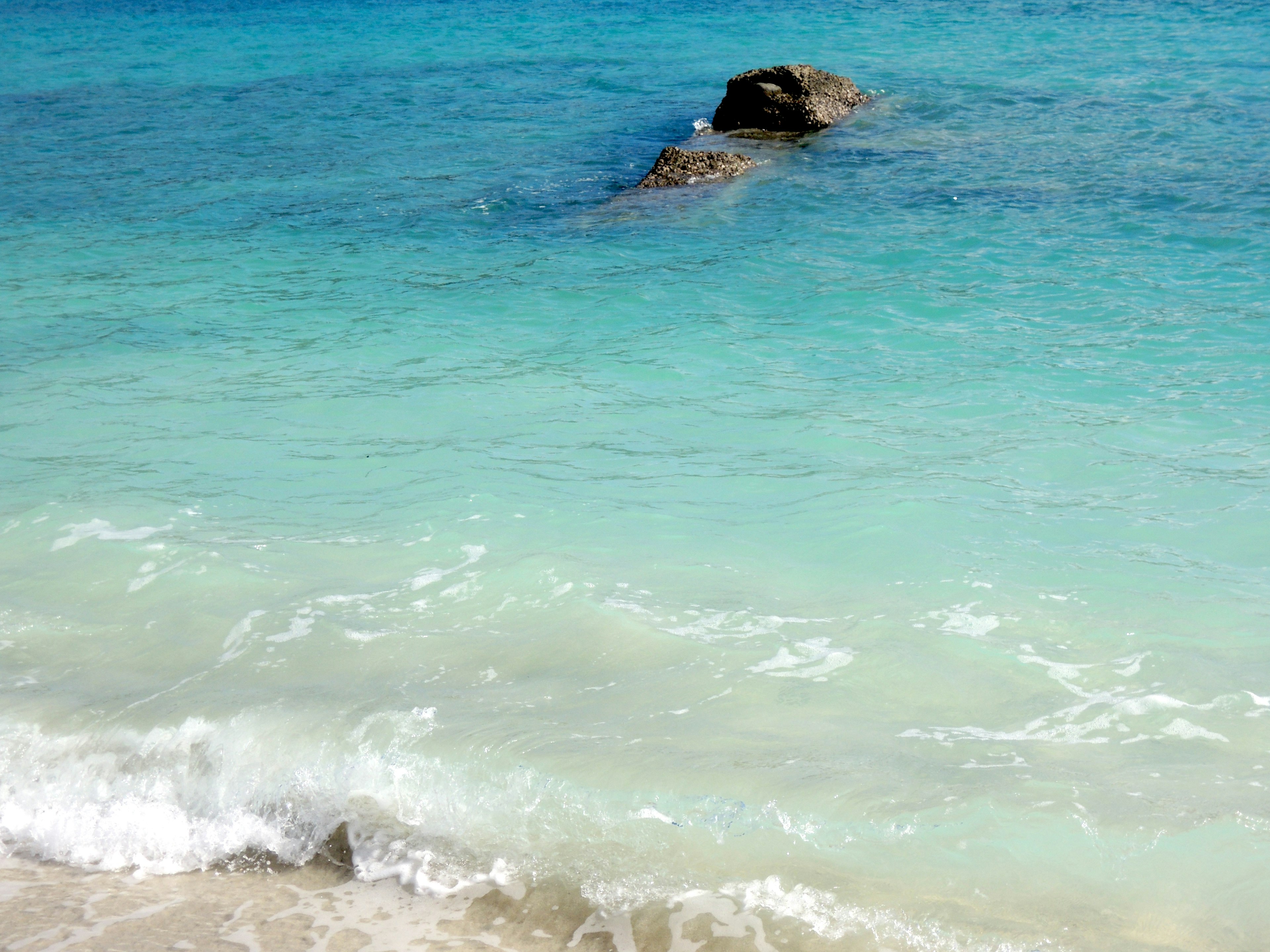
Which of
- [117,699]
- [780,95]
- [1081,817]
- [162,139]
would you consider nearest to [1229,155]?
[780,95]

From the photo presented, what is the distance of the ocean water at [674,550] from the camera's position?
3566mm

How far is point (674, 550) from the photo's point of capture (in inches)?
217

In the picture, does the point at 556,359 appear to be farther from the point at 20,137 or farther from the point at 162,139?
the point at 20,137

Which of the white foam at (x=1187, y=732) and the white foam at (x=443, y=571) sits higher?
the white foam at (x=443, y=571)

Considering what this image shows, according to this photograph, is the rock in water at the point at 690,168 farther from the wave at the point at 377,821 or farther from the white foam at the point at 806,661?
the wave at the point at 377,821

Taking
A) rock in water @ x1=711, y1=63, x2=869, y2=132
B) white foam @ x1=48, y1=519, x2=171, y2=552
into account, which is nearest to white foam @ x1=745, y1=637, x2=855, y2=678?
white foam @ x1=48, y1=519, x2=171, y2=552

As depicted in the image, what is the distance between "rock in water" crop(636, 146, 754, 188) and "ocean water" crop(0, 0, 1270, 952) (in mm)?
630

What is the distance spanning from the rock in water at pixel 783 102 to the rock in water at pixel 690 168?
2.43 m

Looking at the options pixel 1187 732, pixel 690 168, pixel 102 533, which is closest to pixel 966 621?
pixel 1187 732

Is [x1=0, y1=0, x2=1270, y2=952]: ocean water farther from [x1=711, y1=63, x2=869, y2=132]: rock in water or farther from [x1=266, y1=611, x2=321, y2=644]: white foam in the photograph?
[x1=711, y1=63, x2=869, y2=132]: rock in water

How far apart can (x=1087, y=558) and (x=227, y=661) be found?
174 inches

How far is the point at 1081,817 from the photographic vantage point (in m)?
3.57

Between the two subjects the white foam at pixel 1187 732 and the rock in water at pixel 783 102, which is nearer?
the white foam at pixel 1187 732

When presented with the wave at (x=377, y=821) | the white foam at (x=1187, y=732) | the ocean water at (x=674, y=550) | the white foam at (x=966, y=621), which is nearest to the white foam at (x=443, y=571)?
the ocean water at (x=674, y=550)
